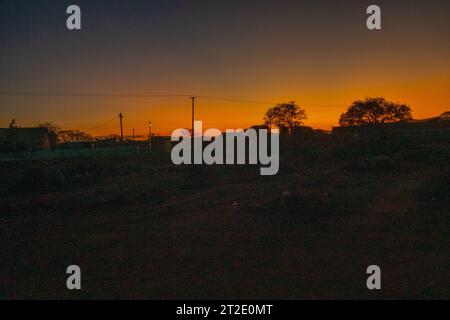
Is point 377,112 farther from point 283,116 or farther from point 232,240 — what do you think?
point 232,240

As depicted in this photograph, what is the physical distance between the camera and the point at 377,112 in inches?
2586

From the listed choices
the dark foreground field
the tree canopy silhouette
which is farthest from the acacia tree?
the dark foreground field

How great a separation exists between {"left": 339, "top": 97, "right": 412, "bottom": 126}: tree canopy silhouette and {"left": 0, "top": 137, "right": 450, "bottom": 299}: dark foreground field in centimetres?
5061

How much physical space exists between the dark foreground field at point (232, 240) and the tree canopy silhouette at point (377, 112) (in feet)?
166

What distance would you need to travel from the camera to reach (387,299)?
5.84m

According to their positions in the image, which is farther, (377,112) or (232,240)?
(377,112)

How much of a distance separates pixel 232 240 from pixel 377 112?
61.8m

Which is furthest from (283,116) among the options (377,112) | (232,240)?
(232,240)

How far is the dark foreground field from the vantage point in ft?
20.9

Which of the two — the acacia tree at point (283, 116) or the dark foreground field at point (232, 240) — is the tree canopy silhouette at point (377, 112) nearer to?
the acacia tree at point (283, 116)

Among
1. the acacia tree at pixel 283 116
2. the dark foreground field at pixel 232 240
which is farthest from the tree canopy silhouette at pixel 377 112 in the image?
the dark foreground field at pixel 232 240

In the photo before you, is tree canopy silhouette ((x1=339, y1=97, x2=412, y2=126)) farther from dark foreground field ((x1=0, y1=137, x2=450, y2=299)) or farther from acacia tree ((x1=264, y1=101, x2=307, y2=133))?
dark foreground field ((x1=0, y1=137, x2=450, y2=299))
